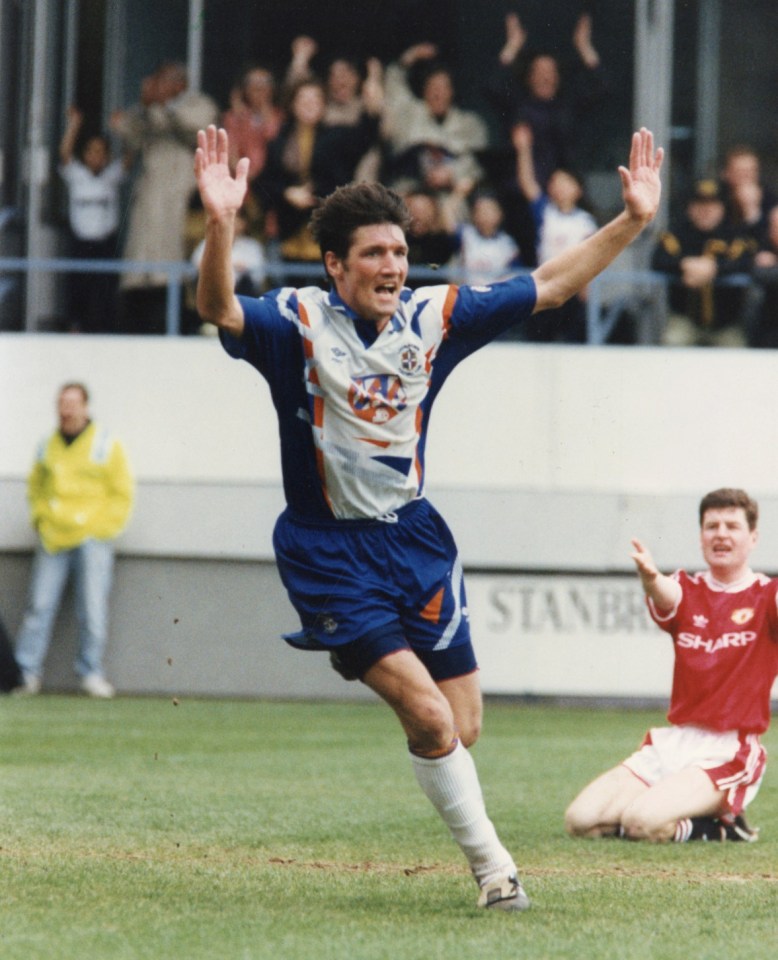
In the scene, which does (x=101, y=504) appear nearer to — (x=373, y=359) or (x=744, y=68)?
(x=744, y=68)

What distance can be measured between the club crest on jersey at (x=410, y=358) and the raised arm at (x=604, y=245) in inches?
17.5

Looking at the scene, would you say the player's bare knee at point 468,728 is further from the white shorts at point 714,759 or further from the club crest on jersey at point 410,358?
the white shorts at point 714,759

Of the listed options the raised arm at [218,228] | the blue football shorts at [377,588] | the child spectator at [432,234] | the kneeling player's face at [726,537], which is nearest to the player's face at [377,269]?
the raised arm at [218,228]

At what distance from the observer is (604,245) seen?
6160 mm

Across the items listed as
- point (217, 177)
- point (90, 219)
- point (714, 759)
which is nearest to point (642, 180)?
point (217, 177)

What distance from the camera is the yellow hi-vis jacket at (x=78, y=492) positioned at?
1512 cm

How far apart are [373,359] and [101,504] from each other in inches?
372

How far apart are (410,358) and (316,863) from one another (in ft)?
6.38

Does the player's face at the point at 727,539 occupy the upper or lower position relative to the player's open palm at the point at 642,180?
lower

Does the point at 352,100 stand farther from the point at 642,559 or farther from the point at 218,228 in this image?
the point at 218,228

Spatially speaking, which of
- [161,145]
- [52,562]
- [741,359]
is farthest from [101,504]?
[741,359]

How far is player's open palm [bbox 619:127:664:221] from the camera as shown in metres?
6.21

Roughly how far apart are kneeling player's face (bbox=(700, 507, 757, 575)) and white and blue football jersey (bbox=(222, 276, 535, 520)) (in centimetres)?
222

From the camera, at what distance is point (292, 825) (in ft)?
26.3
